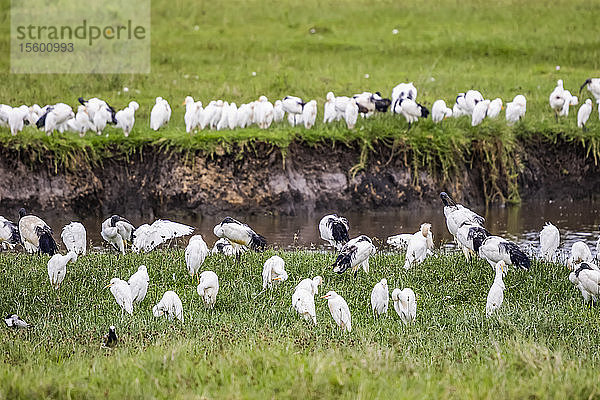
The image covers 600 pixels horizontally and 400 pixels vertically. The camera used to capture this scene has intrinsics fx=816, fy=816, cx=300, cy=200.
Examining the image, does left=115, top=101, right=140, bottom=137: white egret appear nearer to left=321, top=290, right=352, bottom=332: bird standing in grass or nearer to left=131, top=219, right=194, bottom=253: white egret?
left=131, top=219, right=194, bottom=253: white egret

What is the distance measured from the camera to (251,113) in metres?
17.4

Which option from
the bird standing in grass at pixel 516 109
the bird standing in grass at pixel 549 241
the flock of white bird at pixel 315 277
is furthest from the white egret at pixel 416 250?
the bird standing in grass at pixel 516 109

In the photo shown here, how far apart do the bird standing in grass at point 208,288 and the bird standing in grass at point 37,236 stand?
3.33 meters

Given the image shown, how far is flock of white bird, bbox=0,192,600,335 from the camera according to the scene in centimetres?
816

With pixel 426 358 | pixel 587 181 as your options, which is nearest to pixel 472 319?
pixel 426 358

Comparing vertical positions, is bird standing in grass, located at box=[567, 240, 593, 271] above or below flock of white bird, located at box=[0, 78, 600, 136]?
below

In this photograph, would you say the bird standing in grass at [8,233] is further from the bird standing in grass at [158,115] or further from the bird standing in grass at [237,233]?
the bird standing in grass at [158,115]

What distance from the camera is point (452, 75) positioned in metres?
22.3

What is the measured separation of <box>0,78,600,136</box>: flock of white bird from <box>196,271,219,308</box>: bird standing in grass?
27.8 ft

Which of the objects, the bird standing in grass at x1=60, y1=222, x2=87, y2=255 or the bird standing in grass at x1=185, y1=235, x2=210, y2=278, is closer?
the bird standing in grass at x1=185, y1=235, x2=210, y2=278

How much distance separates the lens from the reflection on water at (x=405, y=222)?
14.7 metres

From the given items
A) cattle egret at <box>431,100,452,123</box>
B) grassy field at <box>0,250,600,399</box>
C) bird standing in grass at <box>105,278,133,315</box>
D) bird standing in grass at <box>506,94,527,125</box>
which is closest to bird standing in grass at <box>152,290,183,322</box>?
grassy field at <box>0,250,600,399</box>

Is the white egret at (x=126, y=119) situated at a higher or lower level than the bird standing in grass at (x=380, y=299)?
higher

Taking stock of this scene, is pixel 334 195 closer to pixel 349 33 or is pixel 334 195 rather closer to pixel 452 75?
pixel 452 75
